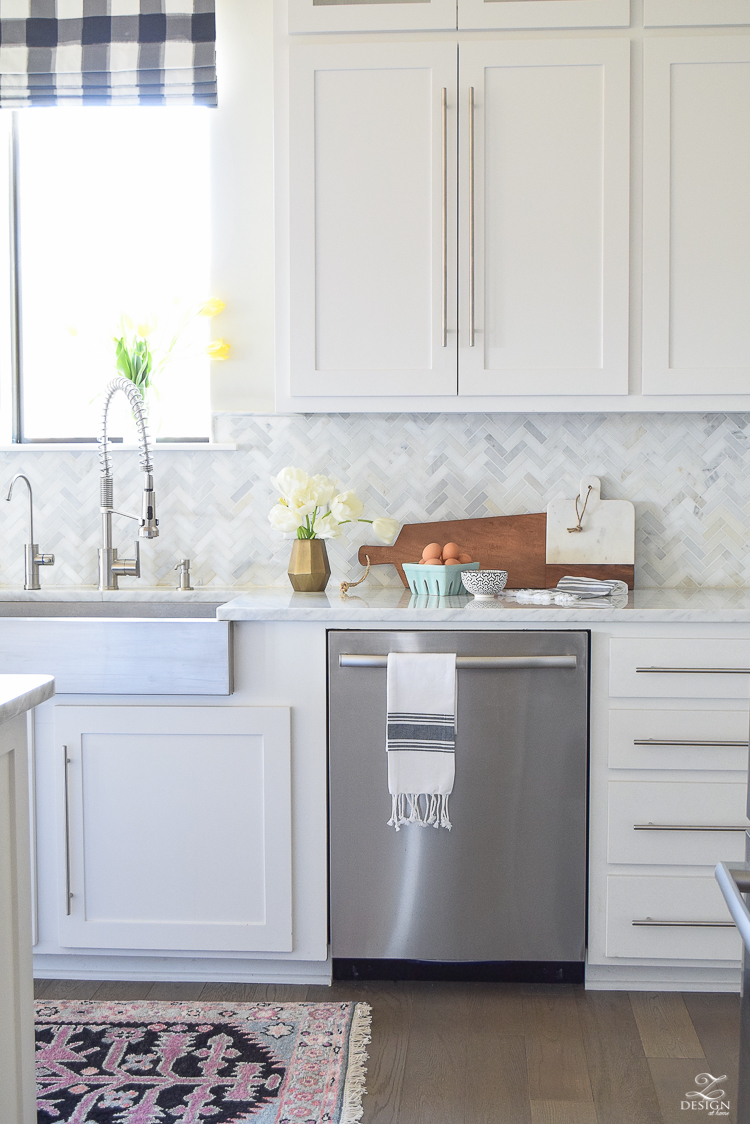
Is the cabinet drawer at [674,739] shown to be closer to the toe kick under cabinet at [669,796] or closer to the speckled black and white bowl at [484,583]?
the toe kick under cabinet at [669,796]

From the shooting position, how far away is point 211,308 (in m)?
2.76

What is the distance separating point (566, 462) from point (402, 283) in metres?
0.74

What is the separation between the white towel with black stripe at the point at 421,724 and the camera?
211 centimetres

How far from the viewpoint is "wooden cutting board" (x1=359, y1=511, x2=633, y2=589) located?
2.69m

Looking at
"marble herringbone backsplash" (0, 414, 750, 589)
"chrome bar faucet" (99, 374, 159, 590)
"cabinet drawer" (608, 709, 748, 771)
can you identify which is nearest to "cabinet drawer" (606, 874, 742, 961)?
Answer: "cabinet drawer" (608, 709, 748, 771)

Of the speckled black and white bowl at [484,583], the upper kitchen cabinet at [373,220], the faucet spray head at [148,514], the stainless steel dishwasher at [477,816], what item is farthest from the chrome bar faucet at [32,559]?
the speckled black and white bowl at [484,583]

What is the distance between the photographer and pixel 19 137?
2.93 m

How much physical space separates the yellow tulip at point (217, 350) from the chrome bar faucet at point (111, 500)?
0.92ft

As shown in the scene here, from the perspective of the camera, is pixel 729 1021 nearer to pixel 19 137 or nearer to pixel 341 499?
pixel 341 499

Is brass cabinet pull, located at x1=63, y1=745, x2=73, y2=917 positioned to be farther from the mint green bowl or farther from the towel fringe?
the mint green bowl

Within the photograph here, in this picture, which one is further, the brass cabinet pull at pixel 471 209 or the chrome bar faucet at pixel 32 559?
the chrome bar faucet at pixel 32 559

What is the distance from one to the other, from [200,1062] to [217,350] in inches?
73.9

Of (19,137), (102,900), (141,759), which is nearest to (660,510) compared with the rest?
(141,759)

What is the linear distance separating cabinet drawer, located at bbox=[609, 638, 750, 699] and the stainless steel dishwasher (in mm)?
95
